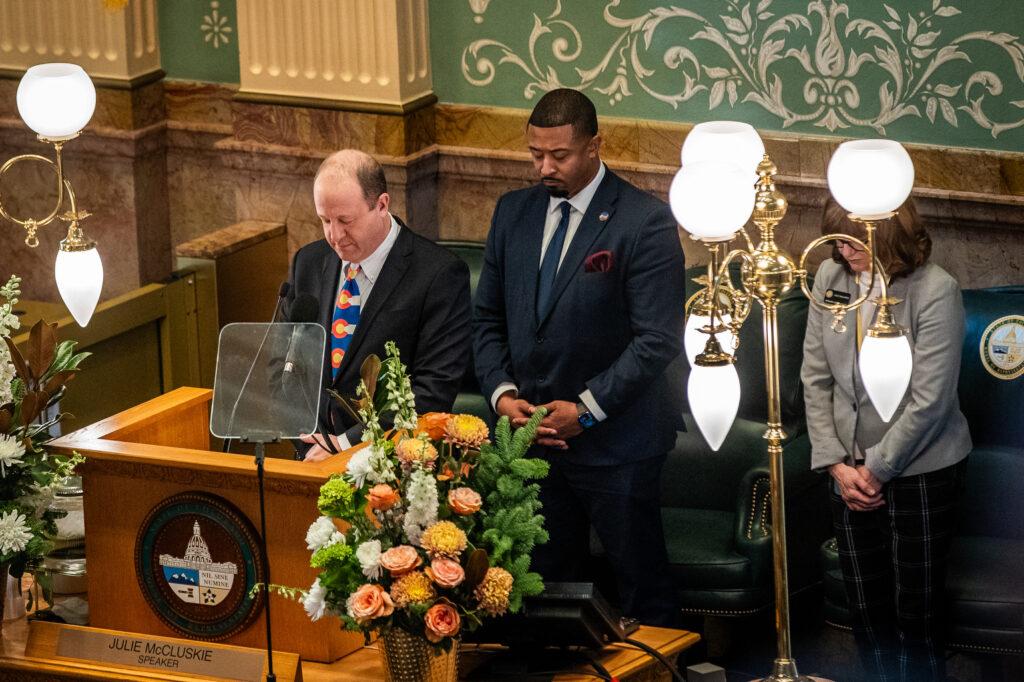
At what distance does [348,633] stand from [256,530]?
12.1 inches

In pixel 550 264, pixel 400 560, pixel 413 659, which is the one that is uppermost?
pixel 550 264

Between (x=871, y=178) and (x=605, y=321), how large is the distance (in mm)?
1550

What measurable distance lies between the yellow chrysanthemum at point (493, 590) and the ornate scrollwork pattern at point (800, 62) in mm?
2755

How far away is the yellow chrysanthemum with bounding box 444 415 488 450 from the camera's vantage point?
11.6ft

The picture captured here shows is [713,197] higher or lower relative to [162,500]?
higher

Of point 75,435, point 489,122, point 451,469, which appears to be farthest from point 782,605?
point 489,122

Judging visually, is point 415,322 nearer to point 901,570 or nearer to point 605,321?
point 605,321

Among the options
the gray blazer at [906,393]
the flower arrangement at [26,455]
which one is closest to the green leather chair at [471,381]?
the gray blazer at [906,393]

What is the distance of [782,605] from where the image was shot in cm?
360

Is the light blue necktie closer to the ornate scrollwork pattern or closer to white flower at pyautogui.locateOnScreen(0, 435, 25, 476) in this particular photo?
the ornate scrollwork pattern

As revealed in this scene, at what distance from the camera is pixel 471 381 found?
A: 5.85 meters

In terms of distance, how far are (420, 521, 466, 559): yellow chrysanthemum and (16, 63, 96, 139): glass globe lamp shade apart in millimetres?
1305

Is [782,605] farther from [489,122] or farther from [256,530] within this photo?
[489,122]

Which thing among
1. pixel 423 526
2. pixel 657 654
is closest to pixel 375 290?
pixel 423 526
